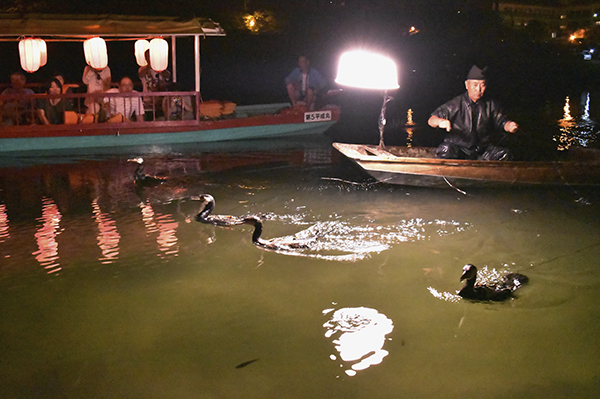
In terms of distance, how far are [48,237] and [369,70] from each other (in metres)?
4.36

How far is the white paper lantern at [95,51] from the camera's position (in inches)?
467

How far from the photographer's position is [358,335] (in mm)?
4312

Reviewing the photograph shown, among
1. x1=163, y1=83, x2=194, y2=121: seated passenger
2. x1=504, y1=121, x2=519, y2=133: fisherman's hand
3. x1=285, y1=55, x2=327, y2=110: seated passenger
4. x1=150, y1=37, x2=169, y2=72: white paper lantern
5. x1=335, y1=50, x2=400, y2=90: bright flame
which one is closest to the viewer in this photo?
x1=335, y1=50, x2=400, y2=90: bright flame

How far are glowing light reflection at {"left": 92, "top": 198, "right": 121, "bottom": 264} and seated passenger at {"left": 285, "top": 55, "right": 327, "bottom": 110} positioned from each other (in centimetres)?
829

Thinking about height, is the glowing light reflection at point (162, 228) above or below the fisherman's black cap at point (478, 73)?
below

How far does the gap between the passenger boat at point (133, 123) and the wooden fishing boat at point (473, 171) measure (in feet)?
19.5

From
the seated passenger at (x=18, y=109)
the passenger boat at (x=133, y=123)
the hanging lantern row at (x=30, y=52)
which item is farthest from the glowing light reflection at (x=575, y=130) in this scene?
the seated passenger at (x=18, y=109)

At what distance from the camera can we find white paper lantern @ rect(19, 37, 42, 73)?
38.1 ft

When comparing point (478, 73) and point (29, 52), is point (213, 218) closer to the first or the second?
point (478, 73)

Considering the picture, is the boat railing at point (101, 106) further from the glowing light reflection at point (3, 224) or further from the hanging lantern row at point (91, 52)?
the glowing light reflection at point (3, 224)

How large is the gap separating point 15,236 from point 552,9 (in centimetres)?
7250

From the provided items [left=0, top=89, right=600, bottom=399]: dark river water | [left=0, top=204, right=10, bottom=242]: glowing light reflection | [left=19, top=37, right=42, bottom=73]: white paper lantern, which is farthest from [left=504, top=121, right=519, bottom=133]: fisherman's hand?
[left=19, top=37, right=42, bottom=73]: white paper lantern

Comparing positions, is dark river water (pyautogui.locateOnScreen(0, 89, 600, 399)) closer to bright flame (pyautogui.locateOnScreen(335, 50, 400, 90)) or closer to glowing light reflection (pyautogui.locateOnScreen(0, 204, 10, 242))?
glowing light reflection (pyautogui.locateOnScreen(0, 204, 10, 242))

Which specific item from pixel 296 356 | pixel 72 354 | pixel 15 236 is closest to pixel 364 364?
pixel 296 356
